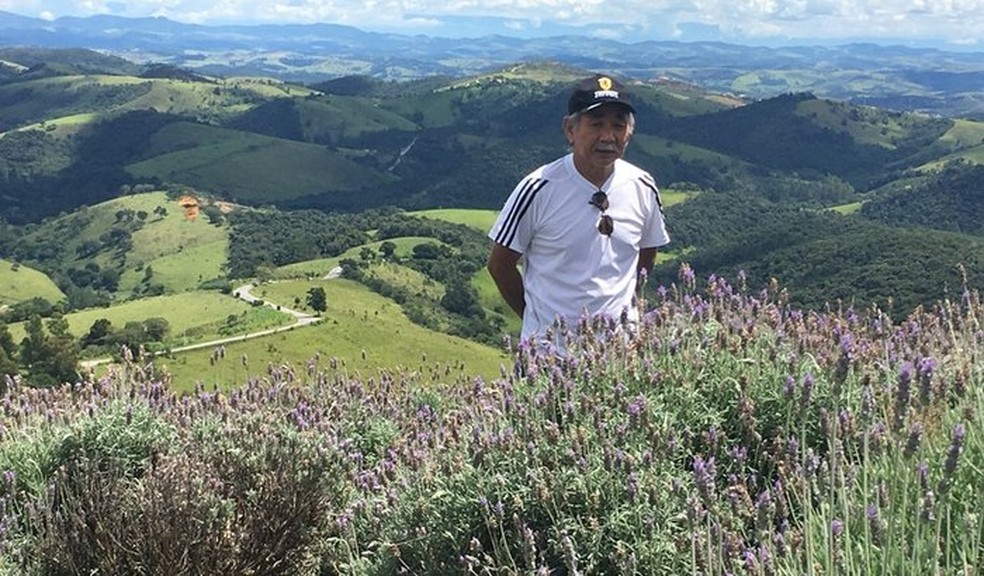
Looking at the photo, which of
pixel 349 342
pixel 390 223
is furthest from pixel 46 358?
pixel 390 223

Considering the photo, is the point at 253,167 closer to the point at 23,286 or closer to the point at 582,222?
the point at 23,286

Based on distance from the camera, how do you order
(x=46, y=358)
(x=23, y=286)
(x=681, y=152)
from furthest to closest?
(x=681, y=152) → (x=23, y=286) → (x=46, y=358)

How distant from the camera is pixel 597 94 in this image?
4102 mm

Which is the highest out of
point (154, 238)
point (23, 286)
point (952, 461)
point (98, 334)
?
point (952, 461)

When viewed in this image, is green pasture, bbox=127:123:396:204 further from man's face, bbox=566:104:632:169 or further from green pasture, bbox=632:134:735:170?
man's face, bbox=566:104:632:169

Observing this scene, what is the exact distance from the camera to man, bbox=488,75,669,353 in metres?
4.18

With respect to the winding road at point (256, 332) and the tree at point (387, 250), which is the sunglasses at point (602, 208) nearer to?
the winding road at point (256, 332)

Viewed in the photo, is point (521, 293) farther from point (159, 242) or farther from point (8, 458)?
point (159, 242)

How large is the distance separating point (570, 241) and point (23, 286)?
401 ft

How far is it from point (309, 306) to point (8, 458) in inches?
2973

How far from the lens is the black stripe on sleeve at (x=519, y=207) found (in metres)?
4.25

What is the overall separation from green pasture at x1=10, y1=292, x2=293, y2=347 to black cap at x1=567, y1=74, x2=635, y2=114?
65.0 metres

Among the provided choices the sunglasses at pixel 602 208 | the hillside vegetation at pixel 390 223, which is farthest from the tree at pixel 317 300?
the sunglasses at pixel 602 208

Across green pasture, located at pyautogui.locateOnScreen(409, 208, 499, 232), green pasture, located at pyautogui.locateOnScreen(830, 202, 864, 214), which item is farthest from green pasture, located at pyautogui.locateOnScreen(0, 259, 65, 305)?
green pasture, located at pyautogui.locateOnScreen(830, 202, 864, 214)
